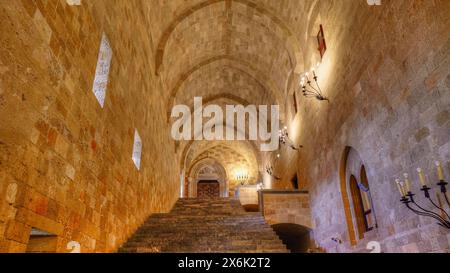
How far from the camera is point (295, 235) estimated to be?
34.9 ft

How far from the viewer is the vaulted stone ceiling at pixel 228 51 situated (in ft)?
33.8

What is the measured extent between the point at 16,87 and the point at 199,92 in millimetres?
13284

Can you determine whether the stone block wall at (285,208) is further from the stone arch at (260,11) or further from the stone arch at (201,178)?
the stone arch at (201,178)

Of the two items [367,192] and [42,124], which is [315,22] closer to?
[367,192]

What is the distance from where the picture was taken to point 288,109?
1250 cm

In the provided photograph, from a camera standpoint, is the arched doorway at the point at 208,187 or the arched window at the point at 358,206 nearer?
the arched window at the point at 358,206

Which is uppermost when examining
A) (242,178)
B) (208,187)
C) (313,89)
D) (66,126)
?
(242,178)

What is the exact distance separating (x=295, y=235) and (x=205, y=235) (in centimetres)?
525

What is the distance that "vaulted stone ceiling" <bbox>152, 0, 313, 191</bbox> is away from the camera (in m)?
10.3

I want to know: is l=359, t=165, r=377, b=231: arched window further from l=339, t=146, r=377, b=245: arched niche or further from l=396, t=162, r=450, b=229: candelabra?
l=396, t=162, r=450, b=229: candelabra

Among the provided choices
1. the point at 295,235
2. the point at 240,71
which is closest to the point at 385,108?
the point at 295,235

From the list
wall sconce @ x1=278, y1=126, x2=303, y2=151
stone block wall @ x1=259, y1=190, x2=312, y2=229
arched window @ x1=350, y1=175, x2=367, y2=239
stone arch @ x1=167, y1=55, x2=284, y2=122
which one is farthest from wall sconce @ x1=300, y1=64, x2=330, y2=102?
stone arch @ x1=167, y1=55, x2=284, y2=122

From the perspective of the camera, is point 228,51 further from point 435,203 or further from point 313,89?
point 435,203

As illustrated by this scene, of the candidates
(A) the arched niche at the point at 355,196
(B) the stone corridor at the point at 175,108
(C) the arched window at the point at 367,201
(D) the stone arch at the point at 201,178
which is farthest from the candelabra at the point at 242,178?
(C) the arched window at the point at 367,201
